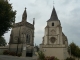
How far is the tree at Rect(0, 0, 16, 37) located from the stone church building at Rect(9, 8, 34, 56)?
18.6 meters

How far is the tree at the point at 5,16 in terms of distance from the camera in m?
15.8

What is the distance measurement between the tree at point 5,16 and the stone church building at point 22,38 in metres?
18.6

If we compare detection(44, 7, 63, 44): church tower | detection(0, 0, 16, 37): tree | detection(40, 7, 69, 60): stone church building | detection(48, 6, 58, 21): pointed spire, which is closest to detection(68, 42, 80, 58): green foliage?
detection(40, 7, 69, 60): stone church building

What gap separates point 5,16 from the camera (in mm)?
16031

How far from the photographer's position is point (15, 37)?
38.7 metres

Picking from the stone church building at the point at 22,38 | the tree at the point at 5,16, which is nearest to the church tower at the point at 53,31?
the stone church building at the point at 22,38

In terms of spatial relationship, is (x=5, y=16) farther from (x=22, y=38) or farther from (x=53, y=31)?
(x=53, y=31)

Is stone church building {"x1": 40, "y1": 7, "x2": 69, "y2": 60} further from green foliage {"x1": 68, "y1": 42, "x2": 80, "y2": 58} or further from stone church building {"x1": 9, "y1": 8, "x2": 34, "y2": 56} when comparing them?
stone church building {"x1": 9, "y1": 8, "x2": 34, "y2": 56}

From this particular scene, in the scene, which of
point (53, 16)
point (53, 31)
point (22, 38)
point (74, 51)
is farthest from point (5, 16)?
point (53, 16)

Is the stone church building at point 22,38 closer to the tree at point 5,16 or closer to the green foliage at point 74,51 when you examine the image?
the green foliage at point 74,51

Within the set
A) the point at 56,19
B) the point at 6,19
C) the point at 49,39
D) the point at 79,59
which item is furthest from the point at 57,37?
the point at 6,19

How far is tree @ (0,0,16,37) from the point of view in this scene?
15.8 meters

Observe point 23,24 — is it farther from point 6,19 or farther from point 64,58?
point 6,19

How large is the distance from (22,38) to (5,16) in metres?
21.0
